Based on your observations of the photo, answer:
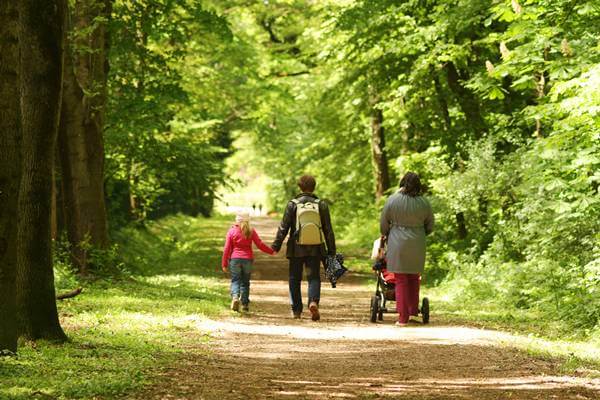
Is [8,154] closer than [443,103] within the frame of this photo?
Yes

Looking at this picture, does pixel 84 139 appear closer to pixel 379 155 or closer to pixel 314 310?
pixel 314 310

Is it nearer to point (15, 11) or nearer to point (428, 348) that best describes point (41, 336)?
point (15, 11)

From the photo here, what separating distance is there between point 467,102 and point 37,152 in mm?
14491

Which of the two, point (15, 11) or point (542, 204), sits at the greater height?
point (15, 11)

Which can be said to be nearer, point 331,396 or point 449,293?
point 331,396

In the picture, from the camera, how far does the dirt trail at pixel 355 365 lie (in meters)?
7.54

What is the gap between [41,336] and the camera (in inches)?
353

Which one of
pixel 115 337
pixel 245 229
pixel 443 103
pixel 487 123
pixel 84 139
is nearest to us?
pixel 115 337

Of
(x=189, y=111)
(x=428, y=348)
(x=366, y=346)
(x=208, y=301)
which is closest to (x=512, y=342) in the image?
(x=428, y=348)

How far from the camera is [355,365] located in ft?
30.2

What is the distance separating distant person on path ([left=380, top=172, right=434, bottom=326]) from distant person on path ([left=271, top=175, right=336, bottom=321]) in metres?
1.23

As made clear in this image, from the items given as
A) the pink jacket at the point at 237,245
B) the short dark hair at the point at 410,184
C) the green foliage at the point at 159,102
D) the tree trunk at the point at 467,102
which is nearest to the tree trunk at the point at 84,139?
the green foliage at the point at 159,102

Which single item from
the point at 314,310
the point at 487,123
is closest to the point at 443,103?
the point at 487,123

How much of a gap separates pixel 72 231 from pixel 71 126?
84.7 inches
